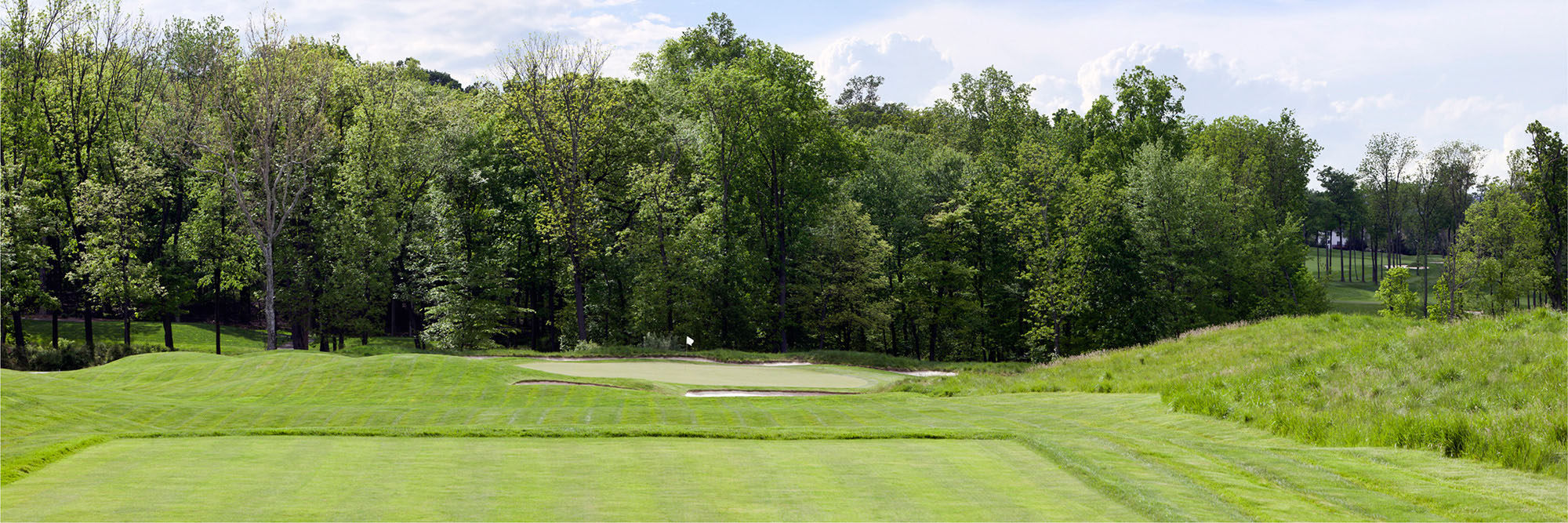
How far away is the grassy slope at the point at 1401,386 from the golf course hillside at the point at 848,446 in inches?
2.3

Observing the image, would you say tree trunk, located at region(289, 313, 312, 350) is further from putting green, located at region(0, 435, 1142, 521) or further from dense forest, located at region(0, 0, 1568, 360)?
putting green, located at region(0, 435, 1142, 521)

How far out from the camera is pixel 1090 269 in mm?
51656

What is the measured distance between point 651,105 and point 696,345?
51.7ft

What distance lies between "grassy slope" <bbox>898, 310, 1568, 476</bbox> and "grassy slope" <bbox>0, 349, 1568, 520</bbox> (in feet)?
2.19

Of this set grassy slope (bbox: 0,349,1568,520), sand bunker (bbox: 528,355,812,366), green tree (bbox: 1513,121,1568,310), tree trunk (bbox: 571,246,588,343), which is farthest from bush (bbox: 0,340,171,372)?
green tree (bbox: 1513,121,1568,310)

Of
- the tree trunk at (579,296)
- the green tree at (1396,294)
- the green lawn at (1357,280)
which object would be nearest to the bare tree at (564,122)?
the tree trunk at (579,296)

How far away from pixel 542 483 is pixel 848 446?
4.84m

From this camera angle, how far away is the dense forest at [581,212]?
44.5m

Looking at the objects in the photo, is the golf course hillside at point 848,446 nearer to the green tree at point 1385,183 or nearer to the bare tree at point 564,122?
the bare tree at point 564,122

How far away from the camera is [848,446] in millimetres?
12578

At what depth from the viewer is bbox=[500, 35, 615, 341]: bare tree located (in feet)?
146

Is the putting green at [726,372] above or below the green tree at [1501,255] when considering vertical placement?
below

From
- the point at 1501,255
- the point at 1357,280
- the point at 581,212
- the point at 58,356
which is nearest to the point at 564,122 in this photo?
the point at 581,212

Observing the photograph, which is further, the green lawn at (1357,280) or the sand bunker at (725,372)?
the green lawn at (1357,280)
